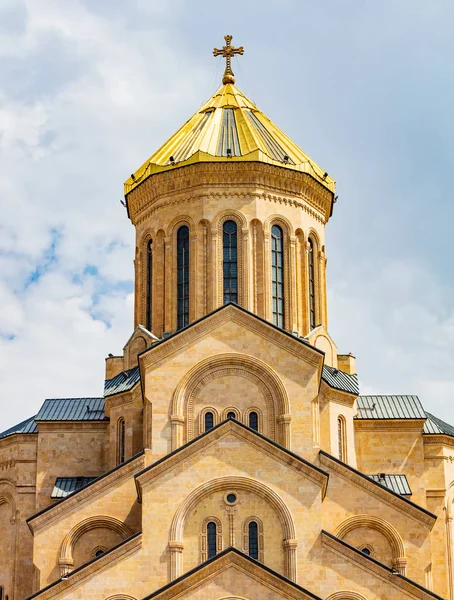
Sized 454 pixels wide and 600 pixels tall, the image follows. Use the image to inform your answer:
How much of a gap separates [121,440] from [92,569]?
321 inches

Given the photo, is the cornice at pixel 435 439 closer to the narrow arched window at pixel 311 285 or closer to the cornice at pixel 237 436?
the narrow arched window at pixel 311 285

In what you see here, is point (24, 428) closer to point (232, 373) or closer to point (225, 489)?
point (232, 373)

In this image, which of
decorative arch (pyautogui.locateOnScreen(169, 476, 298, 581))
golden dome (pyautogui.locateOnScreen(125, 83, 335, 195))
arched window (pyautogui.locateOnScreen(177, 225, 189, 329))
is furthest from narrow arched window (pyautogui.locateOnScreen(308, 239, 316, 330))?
decorative arch (pyautogui.locateOnScreen(169, 476, 298, 581))

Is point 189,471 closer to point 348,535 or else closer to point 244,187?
point 348,535

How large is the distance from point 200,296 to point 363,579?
12759mm

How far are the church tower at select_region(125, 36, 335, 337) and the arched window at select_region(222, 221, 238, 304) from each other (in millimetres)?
34

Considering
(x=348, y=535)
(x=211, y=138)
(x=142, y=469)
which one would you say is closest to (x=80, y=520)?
(x=142, y=469)

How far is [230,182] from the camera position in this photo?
135 ft

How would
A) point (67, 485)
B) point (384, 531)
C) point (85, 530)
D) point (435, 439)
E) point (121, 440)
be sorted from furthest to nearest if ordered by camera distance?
point (435, 439)
point (67, 485)
point (121, 440)
point (85, 530)
point (384, 531)

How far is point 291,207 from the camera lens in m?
41.8

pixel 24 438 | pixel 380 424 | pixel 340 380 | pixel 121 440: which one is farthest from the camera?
pixel 24 438

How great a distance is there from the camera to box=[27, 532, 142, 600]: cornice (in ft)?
100

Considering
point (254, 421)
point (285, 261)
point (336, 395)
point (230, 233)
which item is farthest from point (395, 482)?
point (230, 233)

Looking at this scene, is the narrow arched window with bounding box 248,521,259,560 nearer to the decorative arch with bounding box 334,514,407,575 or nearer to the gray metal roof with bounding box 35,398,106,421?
the decorative arch with bounding box 334,514,407,575
